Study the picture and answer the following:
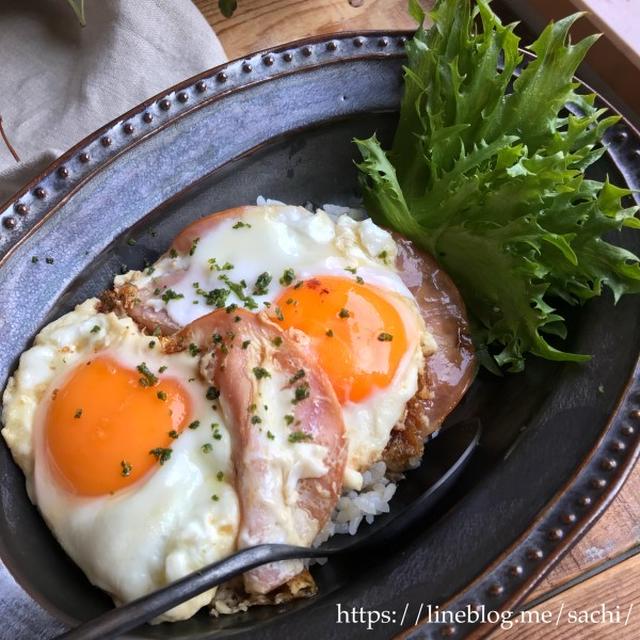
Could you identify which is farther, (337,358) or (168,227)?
(168,227)

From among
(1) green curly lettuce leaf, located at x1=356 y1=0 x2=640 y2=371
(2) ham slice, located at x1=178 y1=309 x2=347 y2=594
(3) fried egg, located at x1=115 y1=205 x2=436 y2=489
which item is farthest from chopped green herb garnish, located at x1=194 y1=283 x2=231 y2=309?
(1) green curly lettuce leaf, located at x1=356 y1=0 x2=640 y2=371

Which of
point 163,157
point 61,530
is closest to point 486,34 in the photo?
point 163,157

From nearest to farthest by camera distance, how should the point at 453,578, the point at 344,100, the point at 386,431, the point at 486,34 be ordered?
the point at 453,578 < the point at 386,431 < the point at 486,34 < the point at 344,100

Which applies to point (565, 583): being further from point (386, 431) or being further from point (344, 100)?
point (344, 100)

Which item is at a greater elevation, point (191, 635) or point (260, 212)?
point (260, 212)

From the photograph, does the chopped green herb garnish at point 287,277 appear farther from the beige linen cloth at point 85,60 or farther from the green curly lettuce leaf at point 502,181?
the beige linen cloth at point 85,60

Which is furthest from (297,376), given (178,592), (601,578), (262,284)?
(601,578)

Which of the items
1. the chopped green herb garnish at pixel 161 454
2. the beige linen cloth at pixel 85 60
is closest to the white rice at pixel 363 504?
the chopped green herb garnish at pixel 161 454
